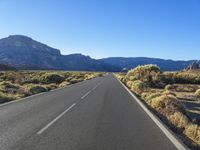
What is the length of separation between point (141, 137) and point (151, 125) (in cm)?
219

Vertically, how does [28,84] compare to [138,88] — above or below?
below

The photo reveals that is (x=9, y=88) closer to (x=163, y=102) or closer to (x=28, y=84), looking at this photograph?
(x=28, y=84)

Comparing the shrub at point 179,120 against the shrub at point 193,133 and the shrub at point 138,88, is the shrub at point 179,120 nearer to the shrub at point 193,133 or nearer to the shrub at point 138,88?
the shrub at point 193,133

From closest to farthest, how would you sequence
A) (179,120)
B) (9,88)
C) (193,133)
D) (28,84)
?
1. (193,133)
2. (179,120)
3. (9,88)
4. (28,84)

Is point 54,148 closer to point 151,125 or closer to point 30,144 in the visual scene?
point 30,144

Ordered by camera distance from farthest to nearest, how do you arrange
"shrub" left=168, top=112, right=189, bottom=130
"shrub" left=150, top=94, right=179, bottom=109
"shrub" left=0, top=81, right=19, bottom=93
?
"shrub" left=0, top=81, right=19, bottom=93 < "shrub" left=150, top=94, right=179, bottom=109 < "shrub" left=168, top=112, right=189, bottom=130

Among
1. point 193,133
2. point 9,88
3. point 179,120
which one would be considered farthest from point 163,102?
point 9,88

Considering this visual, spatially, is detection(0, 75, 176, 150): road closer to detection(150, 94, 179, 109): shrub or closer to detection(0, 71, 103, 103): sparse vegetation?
detection(150, 94, 179, 109): shrub

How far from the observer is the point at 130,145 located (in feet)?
26.7

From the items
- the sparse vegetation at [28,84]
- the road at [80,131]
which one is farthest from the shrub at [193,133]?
the sparse vegetation at [28,84]

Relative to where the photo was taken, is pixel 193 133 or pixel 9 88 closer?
pixel 193 133

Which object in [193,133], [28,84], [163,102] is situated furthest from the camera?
[28,84]

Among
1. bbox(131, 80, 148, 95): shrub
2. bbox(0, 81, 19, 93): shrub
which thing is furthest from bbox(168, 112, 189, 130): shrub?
bbox(0, 81, 19, 93): shrub

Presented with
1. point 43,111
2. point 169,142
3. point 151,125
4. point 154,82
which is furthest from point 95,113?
point 154,82
